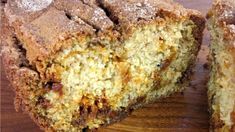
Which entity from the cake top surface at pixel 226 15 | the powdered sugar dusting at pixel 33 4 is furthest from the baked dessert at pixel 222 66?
the powdered sugar dusting at pixel 33 4

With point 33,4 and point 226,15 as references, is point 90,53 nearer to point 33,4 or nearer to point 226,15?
point 33,4

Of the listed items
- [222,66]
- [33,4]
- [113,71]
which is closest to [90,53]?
[113,71]

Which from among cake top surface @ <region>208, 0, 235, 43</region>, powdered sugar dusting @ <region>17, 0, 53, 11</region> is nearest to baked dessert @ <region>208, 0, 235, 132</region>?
cake top surface @ <region>208, 0, 235, 43</region>

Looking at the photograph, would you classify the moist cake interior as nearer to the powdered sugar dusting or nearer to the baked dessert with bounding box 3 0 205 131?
the baked dessert with bounding box 3 0 205 131

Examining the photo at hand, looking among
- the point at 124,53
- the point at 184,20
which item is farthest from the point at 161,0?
the point at 124,53

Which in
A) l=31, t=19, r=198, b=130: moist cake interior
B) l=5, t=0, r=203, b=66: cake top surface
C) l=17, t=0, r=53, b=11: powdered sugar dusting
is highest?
l=17, t=0, r=53, b=11: powdered sugar dusting

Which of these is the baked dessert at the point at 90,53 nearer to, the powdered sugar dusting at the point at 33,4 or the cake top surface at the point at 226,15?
the powdered sugar dusting at the point at 33,4

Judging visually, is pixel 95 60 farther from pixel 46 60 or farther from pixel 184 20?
pixel 184 20
